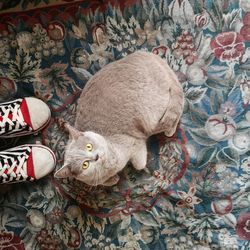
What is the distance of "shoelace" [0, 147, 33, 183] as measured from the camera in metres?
1.31

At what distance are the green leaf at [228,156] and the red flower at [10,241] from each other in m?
0.73

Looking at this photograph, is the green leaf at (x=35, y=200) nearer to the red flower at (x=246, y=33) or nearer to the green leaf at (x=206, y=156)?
the green leaf at (x=206, y=156)

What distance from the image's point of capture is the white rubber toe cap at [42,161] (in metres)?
1.33

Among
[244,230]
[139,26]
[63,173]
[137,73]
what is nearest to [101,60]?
[139,26]

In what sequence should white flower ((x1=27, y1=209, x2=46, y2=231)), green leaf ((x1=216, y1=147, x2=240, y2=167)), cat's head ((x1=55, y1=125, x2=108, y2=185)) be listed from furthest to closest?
1. white flower ((x1=27, y1=209, x2=46, y2=231))
2. green leaf ((x1=216, y1=147, x2=240, y2=167))
3. cat's head ((x1=55, y1=125, x2=108, y2=185))

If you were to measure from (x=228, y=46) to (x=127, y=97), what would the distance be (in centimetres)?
41

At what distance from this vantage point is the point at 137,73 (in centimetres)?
112

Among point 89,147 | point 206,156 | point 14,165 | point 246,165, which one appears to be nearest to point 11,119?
point 14,165

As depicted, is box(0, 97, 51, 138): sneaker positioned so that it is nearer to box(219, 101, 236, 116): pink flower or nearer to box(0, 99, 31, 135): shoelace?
box(0, 99, 31, 135): shoelace

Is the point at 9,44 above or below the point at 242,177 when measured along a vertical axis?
above

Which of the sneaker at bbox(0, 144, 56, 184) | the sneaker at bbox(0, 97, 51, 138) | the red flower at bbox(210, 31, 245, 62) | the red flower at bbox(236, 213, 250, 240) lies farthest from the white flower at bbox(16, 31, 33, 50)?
the red flower at bbox(236, 213, 250, 240)

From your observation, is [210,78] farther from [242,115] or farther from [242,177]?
[242,177]

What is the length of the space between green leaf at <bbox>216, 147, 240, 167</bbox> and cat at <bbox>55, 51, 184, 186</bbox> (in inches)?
9.0

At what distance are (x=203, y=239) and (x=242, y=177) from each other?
23 centimetres
